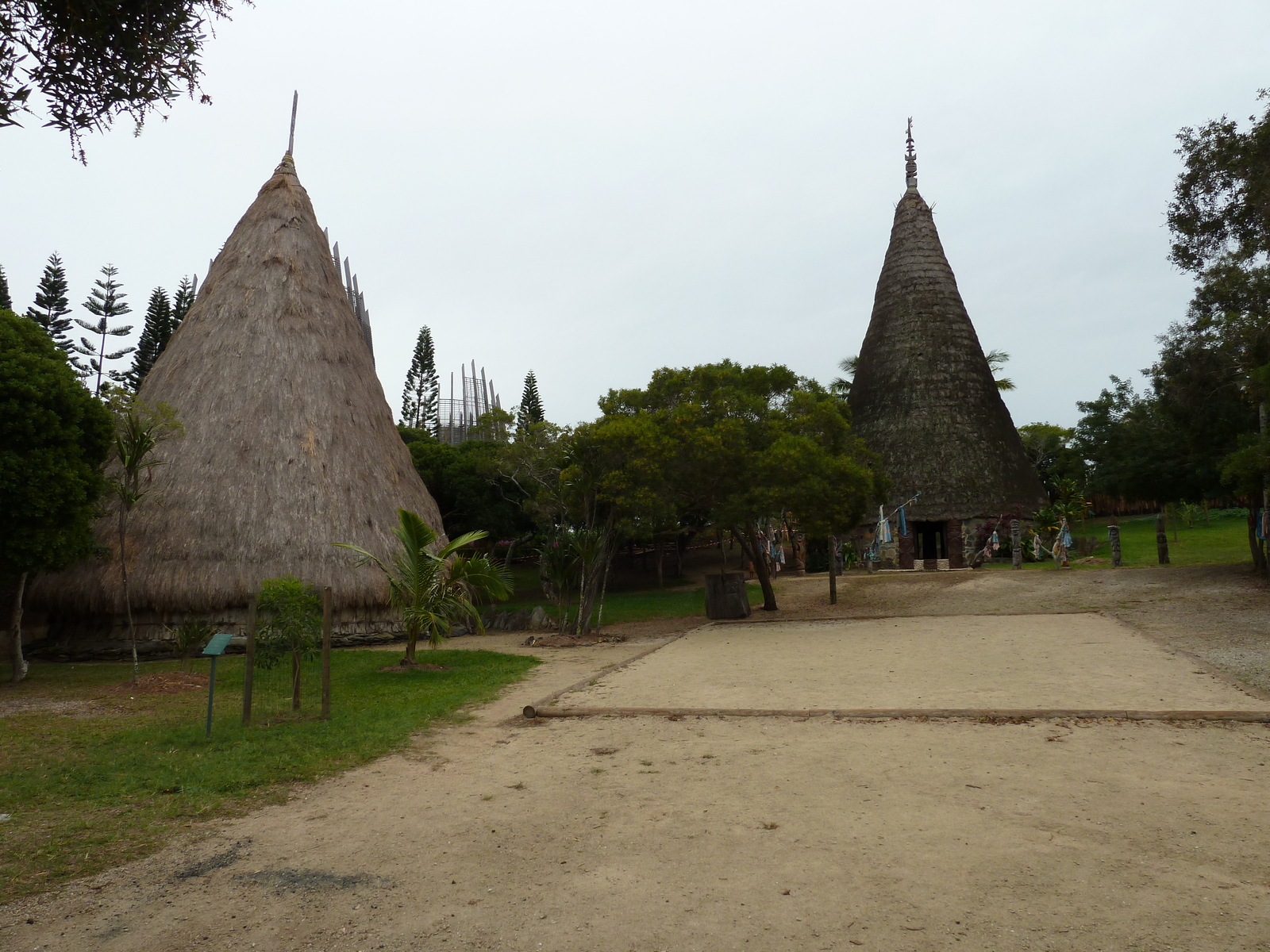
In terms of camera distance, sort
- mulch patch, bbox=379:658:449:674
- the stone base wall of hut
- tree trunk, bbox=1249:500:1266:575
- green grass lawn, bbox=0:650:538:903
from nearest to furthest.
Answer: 1. green grass lawn, bbox=0:650:538:903
2. mulch patch, bbox=379:658:449:674
3. tree trunk, bbox=1249:500:1266:575
4. the stone base wall of hut

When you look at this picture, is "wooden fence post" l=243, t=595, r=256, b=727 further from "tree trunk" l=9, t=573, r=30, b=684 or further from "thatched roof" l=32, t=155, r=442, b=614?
"thatched roof" l=32, t=155, r=442, b=614

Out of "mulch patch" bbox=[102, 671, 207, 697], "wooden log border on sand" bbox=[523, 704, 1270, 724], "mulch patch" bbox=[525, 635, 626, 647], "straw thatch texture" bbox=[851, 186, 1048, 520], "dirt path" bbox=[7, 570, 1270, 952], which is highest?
"straw thatch texture" bbox=[851, 186, 1048, 520]

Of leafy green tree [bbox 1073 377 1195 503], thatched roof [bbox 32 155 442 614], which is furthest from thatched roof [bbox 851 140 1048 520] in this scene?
thatched roof [bbox 32 155 442 614]

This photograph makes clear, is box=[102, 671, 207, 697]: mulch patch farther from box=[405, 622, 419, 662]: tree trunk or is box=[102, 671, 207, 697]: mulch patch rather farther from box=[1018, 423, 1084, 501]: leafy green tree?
box=[1018, 423, 1084, 501]: leafy green tree

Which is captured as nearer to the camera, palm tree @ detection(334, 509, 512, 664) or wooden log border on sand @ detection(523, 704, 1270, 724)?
wooden log border on sand @ detection(523, 704, 1270, 724)

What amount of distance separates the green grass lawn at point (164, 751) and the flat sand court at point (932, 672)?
6.57ft

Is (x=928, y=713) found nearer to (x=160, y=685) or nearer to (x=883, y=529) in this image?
(x=160, y=685)

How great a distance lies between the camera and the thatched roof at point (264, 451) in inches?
523

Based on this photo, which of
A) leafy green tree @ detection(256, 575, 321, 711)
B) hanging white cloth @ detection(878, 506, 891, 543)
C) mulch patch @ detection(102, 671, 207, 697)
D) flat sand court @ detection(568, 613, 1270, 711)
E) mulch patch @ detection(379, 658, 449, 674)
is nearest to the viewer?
flat sand court @ detection(568, 613, 1270, 711)

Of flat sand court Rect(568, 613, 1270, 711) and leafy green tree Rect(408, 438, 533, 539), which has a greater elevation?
leafy green tree Rect(408, 438, 533, 539)

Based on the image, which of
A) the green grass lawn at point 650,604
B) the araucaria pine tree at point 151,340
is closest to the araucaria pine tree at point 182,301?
the araucaria pine tree at point 151,340

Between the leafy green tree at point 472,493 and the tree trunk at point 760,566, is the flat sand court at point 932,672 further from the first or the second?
the leafy green tree at point 472,493

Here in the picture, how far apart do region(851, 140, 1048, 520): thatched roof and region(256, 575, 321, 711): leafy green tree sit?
2164 centimetres

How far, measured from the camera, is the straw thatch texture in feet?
84.3
